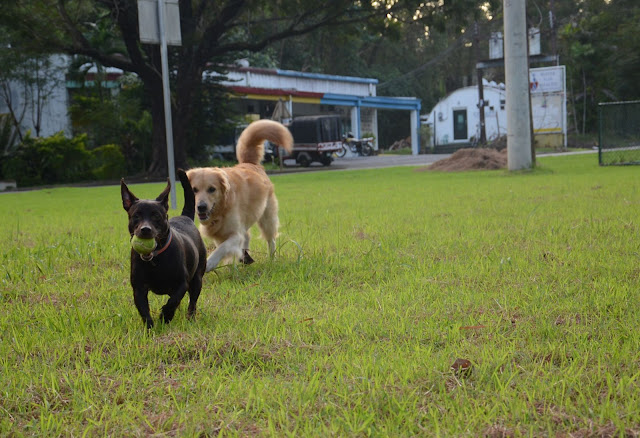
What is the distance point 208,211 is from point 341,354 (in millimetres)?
2554

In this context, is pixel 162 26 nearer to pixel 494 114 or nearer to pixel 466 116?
pixel 494 114

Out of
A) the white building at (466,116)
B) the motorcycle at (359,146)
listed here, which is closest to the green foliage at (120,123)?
the motorcycle at (359,146)

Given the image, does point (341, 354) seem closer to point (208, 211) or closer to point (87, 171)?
point (208, 211)

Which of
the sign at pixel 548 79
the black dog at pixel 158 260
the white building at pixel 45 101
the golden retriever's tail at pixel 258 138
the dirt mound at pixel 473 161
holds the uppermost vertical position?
the sign at pixel 548 79

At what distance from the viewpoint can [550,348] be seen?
2619 mm

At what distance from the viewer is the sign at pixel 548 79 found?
36469 millimetres

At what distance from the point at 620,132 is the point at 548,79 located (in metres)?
20.1

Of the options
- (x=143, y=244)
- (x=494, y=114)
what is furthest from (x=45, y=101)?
(x=494, y=114)

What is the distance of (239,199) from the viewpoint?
5395 millimetres

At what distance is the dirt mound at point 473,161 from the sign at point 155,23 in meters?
11.8

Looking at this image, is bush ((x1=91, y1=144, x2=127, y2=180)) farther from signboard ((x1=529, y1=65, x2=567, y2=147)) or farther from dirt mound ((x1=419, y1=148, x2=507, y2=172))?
signboard ((x1=529, y1=65, x2=567, y2=147))

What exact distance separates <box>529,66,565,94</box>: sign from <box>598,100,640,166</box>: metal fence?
19.1m

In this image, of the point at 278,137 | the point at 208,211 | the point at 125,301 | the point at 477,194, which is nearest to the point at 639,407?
the point at 125,301

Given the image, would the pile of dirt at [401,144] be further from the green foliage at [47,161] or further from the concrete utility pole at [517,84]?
the concrete utility pole at [517,84]
